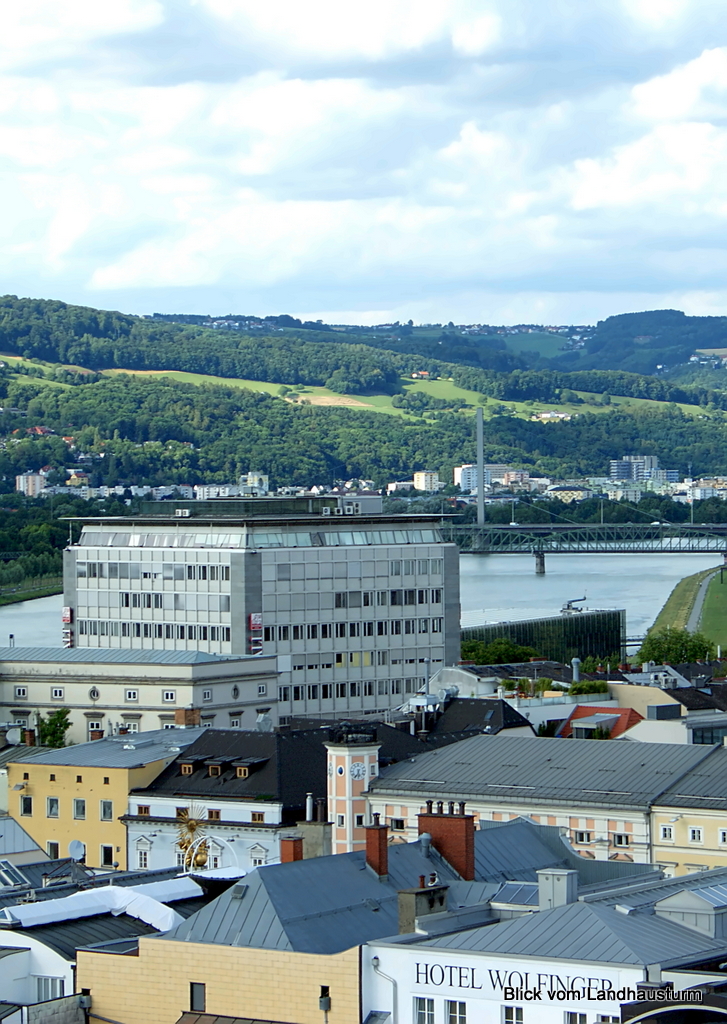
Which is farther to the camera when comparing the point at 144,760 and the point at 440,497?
the point at 440,497

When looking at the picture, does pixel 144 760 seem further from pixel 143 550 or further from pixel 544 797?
pixel 143 550

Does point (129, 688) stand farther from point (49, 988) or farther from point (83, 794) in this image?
point (49, 988)

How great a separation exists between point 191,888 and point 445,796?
7485 millimetres

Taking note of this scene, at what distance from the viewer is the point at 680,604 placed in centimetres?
8969

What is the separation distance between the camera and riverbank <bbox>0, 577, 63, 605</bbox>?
94.2 meters

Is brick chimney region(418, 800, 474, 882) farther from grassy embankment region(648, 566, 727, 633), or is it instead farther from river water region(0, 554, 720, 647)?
grassy embankment region(648, 566, 727, 633)

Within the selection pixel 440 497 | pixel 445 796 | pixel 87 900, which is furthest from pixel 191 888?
pixel 440 497

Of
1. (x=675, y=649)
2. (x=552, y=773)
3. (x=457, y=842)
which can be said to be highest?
(x=457, y=842)

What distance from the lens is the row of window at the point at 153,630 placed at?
49375mm

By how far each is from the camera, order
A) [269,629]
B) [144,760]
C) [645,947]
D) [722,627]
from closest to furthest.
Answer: [645,947] → [144,760] → [269,629] → [722,627]

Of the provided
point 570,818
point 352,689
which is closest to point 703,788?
point 570,818

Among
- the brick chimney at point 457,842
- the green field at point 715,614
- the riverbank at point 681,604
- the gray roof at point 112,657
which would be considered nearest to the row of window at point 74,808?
the gray roof at point 112,657

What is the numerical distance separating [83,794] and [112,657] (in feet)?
33.0

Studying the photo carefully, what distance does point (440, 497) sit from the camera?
193125 mm
